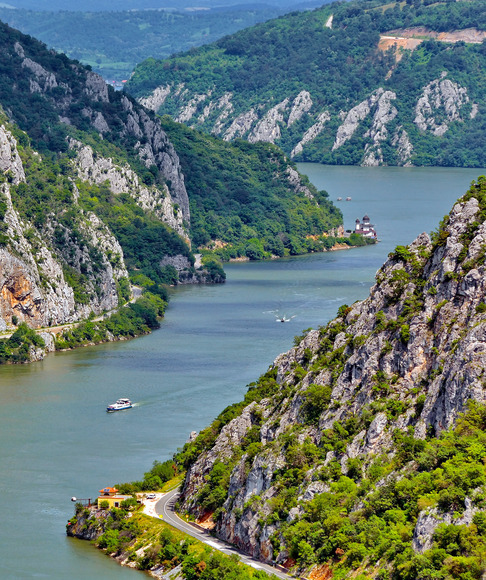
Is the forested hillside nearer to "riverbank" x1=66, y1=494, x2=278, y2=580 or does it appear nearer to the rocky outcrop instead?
the rocky outcrop

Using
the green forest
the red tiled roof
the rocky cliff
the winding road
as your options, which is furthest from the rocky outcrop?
the winding road

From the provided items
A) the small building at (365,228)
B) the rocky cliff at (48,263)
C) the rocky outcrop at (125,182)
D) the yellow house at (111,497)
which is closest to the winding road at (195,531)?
the yellow house at (111,497)

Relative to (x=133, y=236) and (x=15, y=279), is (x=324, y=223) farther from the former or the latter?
(x=15, y=279)

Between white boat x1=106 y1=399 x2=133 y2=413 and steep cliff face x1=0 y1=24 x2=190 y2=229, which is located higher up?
steep cliff face x1=0 y1=24 x2=190 y2=229

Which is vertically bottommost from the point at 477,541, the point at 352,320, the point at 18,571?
the point at 18,571

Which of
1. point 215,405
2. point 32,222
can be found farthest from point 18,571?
point 32,222

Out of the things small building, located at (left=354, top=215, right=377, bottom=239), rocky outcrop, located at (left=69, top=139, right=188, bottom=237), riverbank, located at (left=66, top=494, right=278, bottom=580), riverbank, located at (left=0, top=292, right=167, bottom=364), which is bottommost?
riverbank, located at (left=66, top=494, right=278, bottom=580)

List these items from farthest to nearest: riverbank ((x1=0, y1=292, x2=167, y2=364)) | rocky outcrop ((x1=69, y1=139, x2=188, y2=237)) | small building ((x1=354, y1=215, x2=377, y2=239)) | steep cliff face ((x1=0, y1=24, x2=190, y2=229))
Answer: small building ((x1=354, y1=215, x2=377, y2=239)) < steep cliff face ((x1=0, y1=24, x2=190, y2=229)) < rocky outcrop ((x1=69, y1=139, x2=188, y2=237)) < riverbank ((x1=0, y1=292, x2=167, y2=364))
